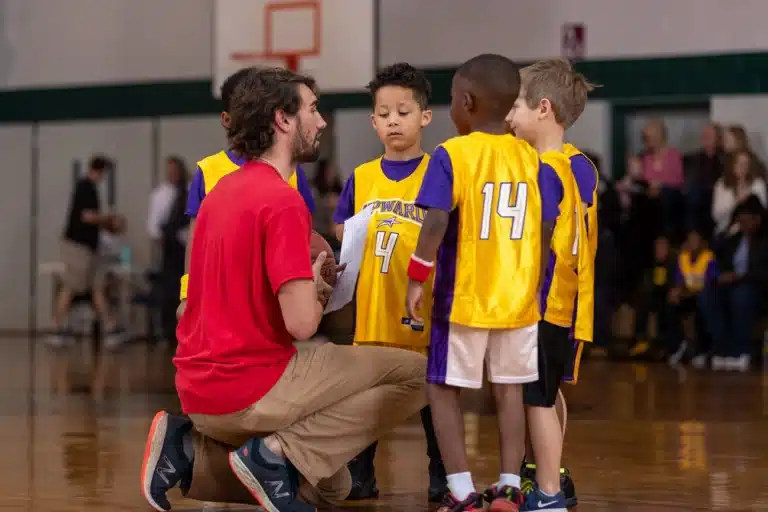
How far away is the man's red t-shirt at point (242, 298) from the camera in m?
3.65

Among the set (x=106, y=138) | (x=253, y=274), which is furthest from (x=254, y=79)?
(x=106, y=138)

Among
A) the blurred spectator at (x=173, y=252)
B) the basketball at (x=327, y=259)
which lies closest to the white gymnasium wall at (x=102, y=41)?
the blurred spectator at (x=173, y=252)

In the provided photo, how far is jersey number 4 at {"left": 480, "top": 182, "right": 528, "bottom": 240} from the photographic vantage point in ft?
12.4

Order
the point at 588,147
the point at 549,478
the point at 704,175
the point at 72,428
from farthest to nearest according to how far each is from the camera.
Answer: the point at 588,147
the point at 704,175
the point at 72,428
the point at 549,478

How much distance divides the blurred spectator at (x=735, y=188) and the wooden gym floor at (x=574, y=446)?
203 centimetres

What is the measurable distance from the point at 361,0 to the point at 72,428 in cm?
615

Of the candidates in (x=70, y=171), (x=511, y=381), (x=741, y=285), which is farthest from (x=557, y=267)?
(x=70, y=171)

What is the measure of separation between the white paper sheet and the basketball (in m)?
0.04

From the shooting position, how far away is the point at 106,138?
14.0 metres

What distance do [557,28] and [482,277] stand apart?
8.80m

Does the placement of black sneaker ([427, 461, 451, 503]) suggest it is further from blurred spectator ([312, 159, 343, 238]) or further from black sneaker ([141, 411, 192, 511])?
blurred spectator ([312, 159, 343, 238])

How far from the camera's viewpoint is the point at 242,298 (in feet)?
12.0

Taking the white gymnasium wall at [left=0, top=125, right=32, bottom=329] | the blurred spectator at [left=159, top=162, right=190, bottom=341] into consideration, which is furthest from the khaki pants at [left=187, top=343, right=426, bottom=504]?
the white gymnasium wall at [left=0, top=125, right=32, bottom=329]

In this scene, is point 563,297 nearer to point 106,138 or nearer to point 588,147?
point 588,147
